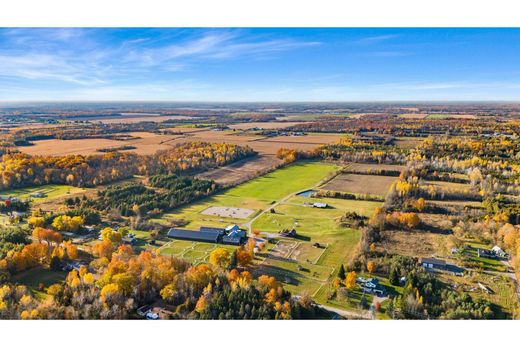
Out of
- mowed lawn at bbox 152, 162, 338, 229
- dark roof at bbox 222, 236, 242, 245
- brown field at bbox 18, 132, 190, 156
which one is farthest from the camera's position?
brown field at bbox 18, 132, 190, 156

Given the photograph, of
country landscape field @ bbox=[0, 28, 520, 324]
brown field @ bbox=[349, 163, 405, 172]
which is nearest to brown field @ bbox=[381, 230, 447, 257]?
country landscape field @ bbox=[0, 28, 520, 324]

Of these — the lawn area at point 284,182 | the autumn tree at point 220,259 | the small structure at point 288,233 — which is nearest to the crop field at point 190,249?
the autumn tree at point 220,259

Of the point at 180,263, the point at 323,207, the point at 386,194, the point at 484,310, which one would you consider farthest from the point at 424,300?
the point at 386,194

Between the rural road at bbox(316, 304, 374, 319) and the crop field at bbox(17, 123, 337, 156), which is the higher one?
the crop field at bbox(17, 123, 337, 156)

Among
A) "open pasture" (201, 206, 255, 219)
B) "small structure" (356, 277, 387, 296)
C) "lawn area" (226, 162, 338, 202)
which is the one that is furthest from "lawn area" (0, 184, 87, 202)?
"small structure" (356, 277, 387, 296)

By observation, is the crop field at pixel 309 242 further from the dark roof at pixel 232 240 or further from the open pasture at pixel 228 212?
the dark roof at pixel 232 240

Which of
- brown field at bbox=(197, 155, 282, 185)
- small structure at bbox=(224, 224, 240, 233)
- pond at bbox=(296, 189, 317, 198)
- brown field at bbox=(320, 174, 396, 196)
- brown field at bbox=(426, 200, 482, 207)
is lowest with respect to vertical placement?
small structure at bbox=(224, 224, 240, 233)

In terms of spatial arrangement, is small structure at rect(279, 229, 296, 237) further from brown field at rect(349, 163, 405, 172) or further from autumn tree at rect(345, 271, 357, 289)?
brown field at rect(349, 163, 405, 172)

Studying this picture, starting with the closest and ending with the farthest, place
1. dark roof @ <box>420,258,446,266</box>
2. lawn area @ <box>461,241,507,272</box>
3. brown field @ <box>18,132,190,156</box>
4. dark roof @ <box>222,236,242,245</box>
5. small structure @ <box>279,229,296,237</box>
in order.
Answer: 1. dark roof @ <box>420,258,446,266</box>
2. lawn area @ <box>461,241,507,272</box>
3. dark roof @ <box>222,236,242,245</box>
4. small structure @ <box>279,229,296,237</box>
5. brown field @ <box>18,132,190,156</box>

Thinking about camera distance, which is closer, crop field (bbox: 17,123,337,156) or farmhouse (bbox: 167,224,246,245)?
farmhouse (bbox: 167,224,246,245)
